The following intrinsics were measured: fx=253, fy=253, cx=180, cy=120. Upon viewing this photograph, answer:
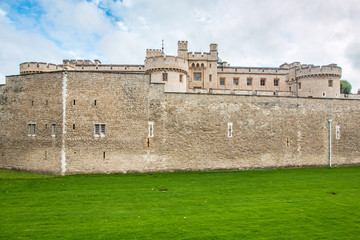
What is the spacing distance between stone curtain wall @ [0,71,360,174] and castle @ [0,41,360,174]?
0.24ft

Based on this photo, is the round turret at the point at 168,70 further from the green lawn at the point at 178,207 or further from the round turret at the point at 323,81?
the round turret at the point at 323,81

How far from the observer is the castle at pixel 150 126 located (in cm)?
1831

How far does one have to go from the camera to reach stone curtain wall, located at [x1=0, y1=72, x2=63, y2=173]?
18.3 meters

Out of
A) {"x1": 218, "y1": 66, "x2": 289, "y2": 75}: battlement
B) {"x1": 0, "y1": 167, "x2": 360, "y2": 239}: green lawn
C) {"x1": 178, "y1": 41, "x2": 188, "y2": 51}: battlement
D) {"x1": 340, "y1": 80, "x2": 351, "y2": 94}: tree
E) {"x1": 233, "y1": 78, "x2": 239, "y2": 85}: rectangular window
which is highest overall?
{"x1": 178, "y1": 41, "x2": 188, "y2": 51}: battlement

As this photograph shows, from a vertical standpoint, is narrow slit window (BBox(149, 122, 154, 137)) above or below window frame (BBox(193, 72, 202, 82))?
below

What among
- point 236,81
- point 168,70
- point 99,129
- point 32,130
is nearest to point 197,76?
point 236,81

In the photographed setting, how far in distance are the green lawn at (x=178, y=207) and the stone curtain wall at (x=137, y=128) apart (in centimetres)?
191

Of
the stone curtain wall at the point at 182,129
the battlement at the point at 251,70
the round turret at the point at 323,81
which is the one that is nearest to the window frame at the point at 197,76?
the battlement at the point at 251,70

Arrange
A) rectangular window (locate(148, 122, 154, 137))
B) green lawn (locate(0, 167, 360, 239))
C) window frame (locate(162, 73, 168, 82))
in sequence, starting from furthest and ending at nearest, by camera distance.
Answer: window frame (locate(162, 73, 168, 82)) < rectangular window (locate(148, 122, 154, 137)) < green lawn (locate(0, 167, 360, 239))

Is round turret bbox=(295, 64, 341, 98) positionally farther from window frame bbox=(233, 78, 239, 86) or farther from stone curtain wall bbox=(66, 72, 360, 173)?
window frame bbox=(233, 78, 239, 86)

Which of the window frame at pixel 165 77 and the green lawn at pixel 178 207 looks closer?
the green lawn at pixel 178 207

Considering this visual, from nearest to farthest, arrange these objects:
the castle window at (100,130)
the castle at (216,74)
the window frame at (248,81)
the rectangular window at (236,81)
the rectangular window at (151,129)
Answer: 1. the castle window at (100,130)
2. the rectangular window at (151,129)
3. the castle at (216,74)
4. the window frame at (248,81)
5. the rectangular window at (236,81)

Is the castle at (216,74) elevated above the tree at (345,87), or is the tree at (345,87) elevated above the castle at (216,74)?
the tree at (345,87)

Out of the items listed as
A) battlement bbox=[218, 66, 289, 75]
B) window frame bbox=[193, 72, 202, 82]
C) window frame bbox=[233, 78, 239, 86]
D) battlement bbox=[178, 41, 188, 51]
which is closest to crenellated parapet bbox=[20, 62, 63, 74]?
battlement bbox=[178, 41, 188, 51]
